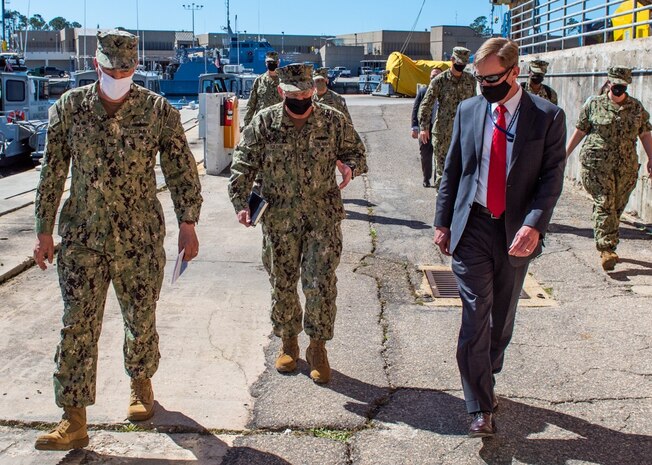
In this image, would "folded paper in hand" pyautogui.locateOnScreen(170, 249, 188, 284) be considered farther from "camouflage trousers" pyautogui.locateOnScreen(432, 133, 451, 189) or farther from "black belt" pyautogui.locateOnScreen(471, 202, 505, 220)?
"camouflage trousers" pyautogui.locateOnScreen(432, 133, 451, 189)

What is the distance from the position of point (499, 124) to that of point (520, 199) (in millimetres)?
383

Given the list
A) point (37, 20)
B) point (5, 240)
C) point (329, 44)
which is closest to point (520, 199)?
point (5, 240)

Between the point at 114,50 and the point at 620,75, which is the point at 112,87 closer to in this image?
the point at 114,50

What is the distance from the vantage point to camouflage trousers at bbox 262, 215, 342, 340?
5.01m

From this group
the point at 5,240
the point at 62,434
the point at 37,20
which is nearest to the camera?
the point at 62,434

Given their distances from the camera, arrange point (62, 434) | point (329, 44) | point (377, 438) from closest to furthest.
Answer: point (62, 434), point (377, 438), point (329, 44)

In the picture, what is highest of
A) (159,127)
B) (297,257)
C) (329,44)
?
(329,44)

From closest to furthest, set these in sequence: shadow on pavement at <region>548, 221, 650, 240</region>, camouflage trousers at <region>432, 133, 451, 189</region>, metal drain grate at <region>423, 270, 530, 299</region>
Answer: metal drain grate at <region>423, 270, 530, 299</region> < shadow on pavement at <region>548, 221, 650, 240</region> < camouflage trousers at <region>432, 133, 451, 189</region>

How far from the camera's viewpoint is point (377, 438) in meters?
4.33

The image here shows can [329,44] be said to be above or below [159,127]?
above

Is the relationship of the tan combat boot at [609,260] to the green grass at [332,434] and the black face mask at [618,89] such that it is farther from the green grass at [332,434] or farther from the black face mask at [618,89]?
the green grass at [332,434]

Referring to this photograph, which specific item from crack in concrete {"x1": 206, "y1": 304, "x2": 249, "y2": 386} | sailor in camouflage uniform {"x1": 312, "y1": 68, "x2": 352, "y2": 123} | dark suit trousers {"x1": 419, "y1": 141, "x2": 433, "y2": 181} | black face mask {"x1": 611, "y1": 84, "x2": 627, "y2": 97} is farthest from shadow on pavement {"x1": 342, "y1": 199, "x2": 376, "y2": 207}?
crack in concrete {"x1": 206, "y1": 304, "x2": 249, "y2": 386}

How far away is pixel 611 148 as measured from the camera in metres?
7.71

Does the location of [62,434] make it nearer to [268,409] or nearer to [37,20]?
[268,409]
